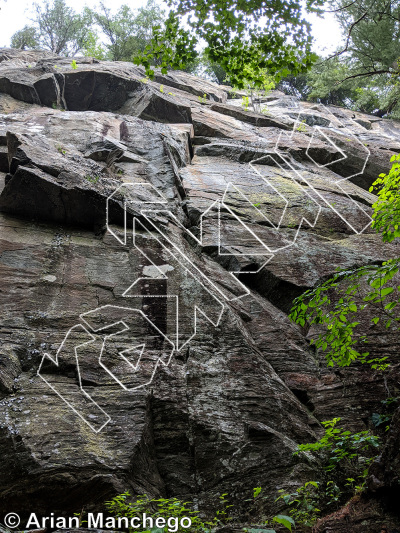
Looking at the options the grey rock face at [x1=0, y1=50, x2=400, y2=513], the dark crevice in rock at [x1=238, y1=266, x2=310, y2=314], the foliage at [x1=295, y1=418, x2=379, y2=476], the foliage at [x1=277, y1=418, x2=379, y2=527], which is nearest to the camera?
the foliage at [x1=277, y1=418, x2=379, y2=527]

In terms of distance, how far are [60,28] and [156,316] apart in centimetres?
3498

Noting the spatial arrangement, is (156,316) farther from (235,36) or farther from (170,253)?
(235,36)

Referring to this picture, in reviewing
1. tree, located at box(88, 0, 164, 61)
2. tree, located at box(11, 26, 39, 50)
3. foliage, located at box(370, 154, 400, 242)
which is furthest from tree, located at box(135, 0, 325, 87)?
tree, located at box(11, 26, 39, 50)

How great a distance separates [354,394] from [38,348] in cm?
535

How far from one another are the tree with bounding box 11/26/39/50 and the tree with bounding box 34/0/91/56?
0.43 m

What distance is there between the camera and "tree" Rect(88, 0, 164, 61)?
3084cm

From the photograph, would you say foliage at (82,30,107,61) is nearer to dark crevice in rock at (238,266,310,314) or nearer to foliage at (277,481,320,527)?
dark crevice in rock at (238,266,310,314)

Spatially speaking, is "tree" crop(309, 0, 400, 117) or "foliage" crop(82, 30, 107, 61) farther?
"foliage" crop(82, 30, 107, 61)

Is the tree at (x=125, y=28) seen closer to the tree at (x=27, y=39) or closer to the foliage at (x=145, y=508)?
the tree at (x=27, y=39)

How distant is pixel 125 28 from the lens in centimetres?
3231

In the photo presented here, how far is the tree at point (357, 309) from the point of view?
6.40m

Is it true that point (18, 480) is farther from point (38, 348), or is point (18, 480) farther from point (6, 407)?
point (38, 348)

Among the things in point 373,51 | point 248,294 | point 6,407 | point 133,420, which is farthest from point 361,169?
point 6,407

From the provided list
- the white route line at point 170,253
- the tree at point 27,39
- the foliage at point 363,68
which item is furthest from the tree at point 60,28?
the white route line at point 170,253
